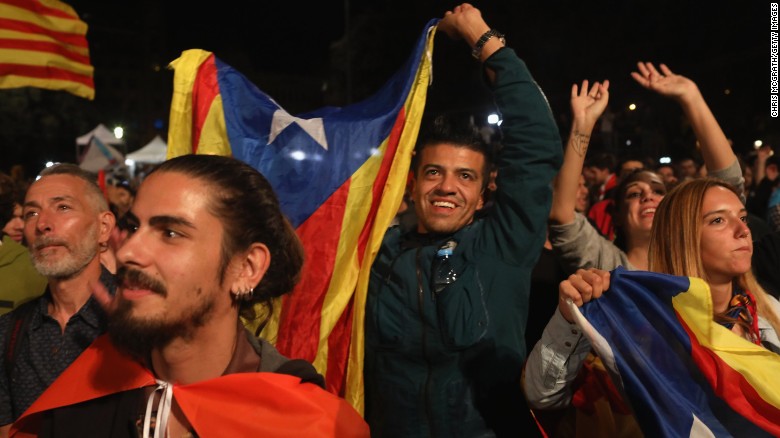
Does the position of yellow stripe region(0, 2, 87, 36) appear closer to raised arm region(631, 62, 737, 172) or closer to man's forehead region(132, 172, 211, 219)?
man's forehead region(132, 172, 211, 219)

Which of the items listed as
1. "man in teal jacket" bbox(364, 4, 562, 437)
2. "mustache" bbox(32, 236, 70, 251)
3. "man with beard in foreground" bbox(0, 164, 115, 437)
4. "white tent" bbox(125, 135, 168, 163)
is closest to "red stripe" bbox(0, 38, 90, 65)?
"man with beard in foreground" bbox(0, 164, 115, 437)

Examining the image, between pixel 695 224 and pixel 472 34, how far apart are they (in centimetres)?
133

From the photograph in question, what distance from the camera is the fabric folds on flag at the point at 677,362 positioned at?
2.55 meters

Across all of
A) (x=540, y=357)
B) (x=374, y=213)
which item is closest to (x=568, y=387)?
A: (x=540, y=357)

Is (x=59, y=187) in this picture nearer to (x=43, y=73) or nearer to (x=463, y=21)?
(x=463, y=21)

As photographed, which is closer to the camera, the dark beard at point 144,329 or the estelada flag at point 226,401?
the dark beard at point 144,329

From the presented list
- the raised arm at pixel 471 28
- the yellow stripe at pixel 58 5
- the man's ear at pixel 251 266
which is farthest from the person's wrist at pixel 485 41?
the yellow stripe at pixel 58 5

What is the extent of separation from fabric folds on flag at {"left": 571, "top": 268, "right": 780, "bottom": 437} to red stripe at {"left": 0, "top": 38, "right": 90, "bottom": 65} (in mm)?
5246

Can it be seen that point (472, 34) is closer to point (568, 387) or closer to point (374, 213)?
point (374, 213)

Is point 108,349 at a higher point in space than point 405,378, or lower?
higher

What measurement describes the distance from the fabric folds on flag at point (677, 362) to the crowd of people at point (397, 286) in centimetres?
11

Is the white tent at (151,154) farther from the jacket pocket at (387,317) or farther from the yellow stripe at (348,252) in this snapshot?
the jacket pocket at (387,317)

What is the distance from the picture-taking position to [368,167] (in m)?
3.75

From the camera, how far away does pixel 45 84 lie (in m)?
6.40
